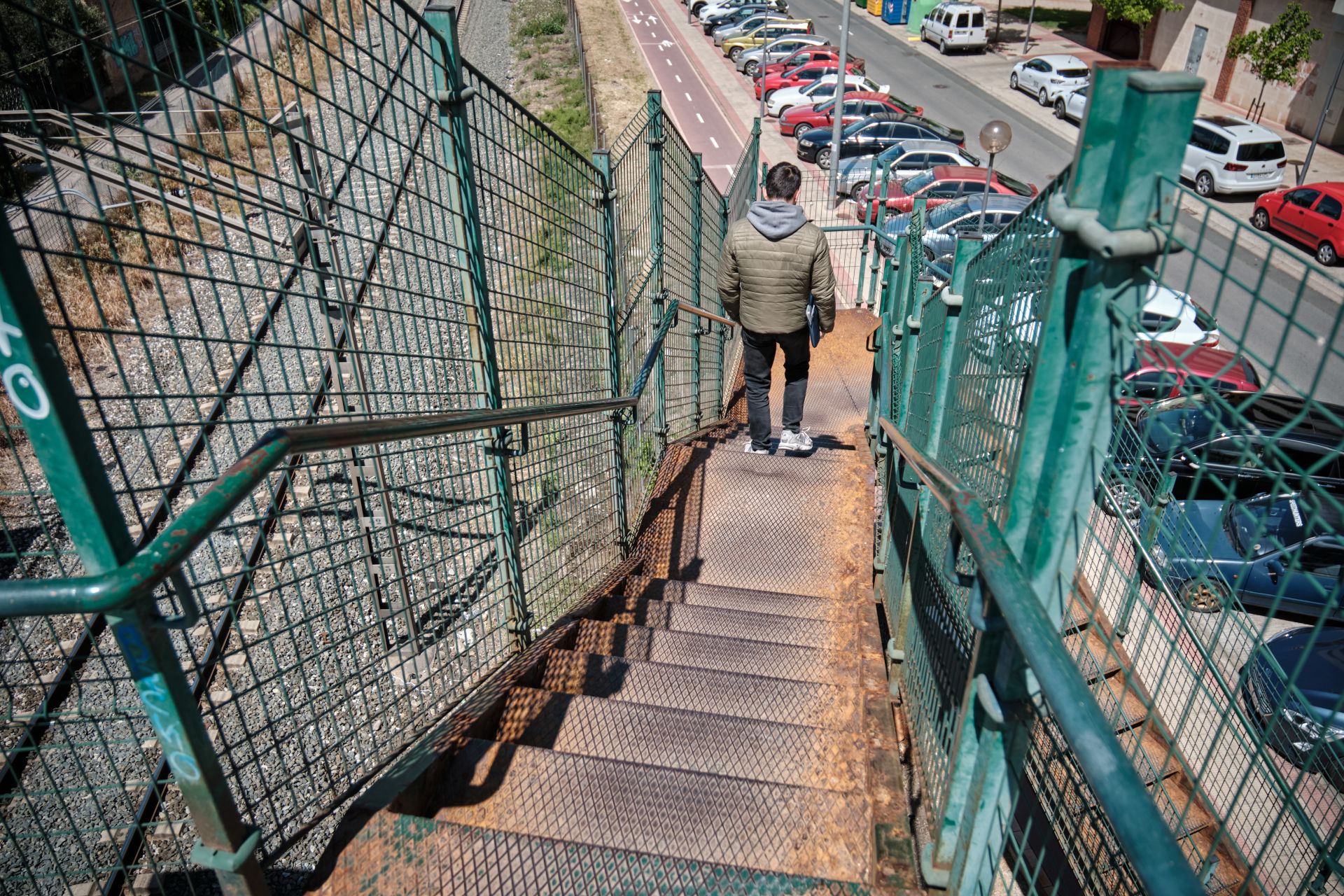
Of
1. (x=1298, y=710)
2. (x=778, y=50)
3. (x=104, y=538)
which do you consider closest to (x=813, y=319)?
(x=1298, y=710)

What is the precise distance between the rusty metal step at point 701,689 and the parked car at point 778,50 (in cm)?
3034

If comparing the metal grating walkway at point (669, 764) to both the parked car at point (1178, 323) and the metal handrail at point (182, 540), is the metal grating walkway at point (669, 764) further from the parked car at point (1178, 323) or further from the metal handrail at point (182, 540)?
the parked car at point (1178, 323)

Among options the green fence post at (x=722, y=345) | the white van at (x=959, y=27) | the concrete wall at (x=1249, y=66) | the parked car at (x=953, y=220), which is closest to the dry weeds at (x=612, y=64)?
the parked car at (x=953, y=220)

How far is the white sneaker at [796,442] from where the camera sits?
6.45 meters

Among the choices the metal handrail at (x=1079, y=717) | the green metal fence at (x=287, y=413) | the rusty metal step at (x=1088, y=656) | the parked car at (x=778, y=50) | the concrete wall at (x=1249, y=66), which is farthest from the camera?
the parked car at (x=778, y=50)

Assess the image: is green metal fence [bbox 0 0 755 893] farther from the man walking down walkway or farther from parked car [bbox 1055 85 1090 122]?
parked car [bbox 1055 85 1090 122]

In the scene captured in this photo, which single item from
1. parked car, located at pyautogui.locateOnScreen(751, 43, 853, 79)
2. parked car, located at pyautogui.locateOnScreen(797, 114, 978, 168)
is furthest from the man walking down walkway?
parked car, located at pyautogui.locateOnScreen(751, 43, 853, 79)

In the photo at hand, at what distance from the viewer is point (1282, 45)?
21.5 meters

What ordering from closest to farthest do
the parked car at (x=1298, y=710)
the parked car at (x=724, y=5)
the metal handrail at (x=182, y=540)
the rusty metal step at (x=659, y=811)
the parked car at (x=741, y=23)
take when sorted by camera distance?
the parked car at (x=1298, y=710) < the metal handrail at (x=182, y=540) < the rusty metal step at (x=659, y=811) < the parked car at (x=741, y=23) < the parked car at (x=724, y=5)

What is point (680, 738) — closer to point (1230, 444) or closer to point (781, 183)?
point (1230, 444)

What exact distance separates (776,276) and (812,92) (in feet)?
76.3

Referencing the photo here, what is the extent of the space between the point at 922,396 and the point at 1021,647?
3095 mm

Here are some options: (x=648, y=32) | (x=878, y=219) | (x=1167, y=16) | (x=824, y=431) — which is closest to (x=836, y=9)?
(x=648, y=32)

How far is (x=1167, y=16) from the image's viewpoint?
2950 cm
